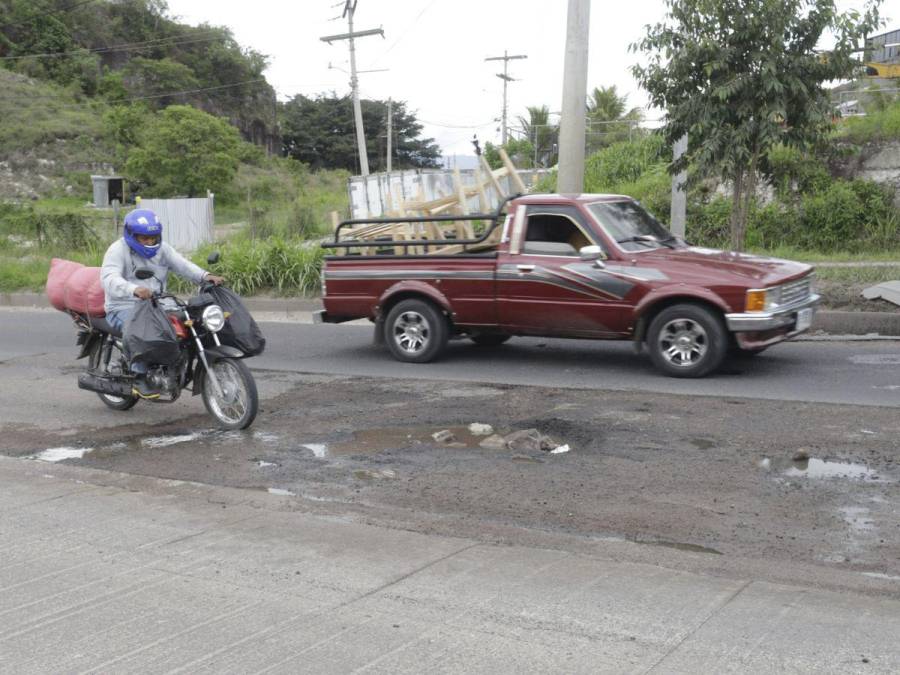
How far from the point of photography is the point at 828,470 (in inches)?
257

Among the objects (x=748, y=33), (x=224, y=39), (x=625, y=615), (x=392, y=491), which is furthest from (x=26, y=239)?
(x=224, y=39)

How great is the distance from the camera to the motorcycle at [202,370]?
8195 mm

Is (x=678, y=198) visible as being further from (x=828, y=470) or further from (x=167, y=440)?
(x=167, y=440)

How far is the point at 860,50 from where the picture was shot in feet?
44.4

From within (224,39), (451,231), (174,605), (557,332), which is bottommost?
(174,605)

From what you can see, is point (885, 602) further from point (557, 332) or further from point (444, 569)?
point (557, 332)

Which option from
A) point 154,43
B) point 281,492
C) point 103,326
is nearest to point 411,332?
point 103,326

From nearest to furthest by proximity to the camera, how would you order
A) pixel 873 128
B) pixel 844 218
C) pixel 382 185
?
pixel 844 218 < pixel 873 128 < pixel 382 185

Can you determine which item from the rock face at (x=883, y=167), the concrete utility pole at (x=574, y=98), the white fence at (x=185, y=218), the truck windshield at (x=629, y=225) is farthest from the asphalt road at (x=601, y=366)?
the white fence at (x=185, y=218)

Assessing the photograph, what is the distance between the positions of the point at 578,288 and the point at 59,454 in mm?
5166

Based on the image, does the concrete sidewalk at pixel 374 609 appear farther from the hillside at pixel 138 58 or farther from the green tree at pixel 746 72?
the hillside at pixel 138 58

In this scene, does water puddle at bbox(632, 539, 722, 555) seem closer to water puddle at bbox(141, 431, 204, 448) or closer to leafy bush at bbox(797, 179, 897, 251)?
water puddle at bbox(141, 431, 204, 448)

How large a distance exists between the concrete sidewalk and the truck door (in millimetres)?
5148

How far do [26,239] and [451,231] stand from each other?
1890 cm
